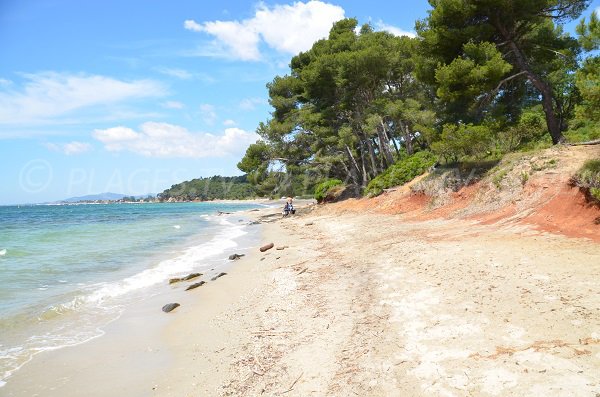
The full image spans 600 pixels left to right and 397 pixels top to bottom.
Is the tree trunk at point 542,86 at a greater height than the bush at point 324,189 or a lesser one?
greater

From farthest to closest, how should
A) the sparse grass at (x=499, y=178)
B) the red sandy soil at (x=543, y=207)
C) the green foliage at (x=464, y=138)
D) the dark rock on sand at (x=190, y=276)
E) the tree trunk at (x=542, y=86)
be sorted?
the tree trunk at (x=542, y=86) → the green foliage at (x=464, y=138) → the sparse grass at (x=499, y=178) → the dark rock on sand at (x=190, y=276) → the red sandy soil at (x=543, y=207)

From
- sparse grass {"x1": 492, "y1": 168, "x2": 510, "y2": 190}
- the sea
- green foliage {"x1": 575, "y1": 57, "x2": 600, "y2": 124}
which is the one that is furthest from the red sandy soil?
the sea

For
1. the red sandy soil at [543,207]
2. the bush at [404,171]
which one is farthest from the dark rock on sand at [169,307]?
the bush at [404,171]

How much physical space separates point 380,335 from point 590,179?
326 inches

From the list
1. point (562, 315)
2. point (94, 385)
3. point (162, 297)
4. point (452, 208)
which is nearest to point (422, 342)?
point (562, 315)

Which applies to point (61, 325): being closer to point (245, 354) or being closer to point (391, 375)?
point (245, 354)

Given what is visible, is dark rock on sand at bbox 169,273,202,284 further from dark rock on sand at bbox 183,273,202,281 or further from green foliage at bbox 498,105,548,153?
green foliage at bbox 498,105,548,153

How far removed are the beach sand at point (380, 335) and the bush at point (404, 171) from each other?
54.0 feet

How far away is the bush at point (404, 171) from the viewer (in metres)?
25.5

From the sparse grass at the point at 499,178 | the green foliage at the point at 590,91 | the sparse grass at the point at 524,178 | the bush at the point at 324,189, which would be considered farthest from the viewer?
the bush at the point at 324,189

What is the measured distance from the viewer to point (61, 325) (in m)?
7.77

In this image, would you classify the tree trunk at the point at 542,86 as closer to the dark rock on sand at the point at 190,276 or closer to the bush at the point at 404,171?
the bush at the point at 404,171

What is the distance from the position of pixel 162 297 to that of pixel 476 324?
301 inches

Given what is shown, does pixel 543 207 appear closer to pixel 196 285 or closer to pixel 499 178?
pixel 499 178
